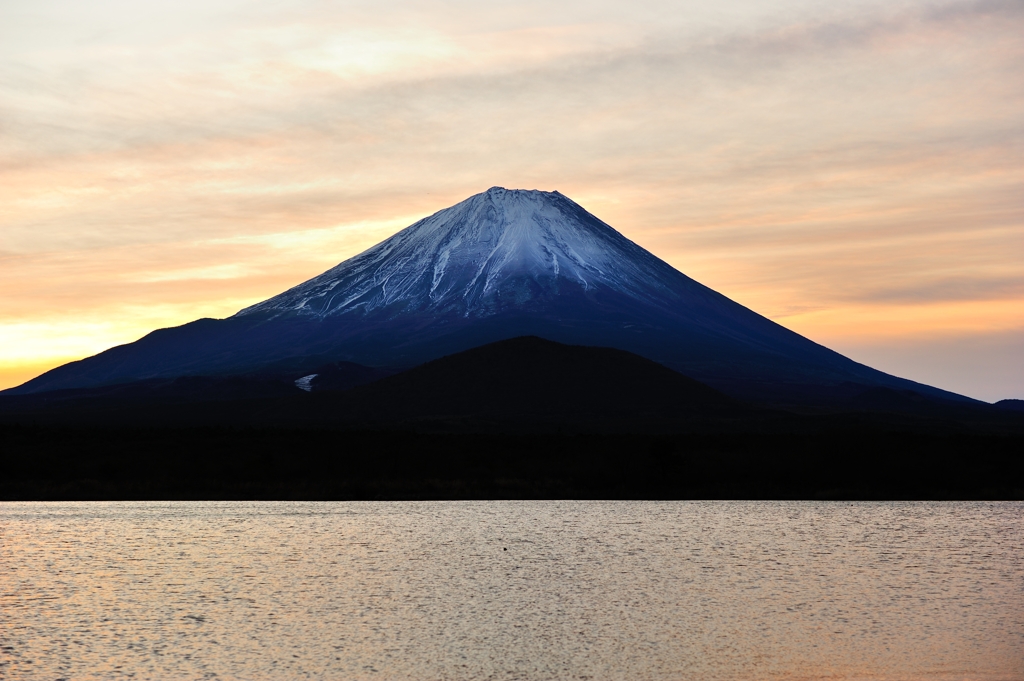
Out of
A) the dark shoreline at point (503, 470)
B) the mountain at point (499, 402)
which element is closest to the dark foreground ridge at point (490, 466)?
the dark shoreline at point (503, 470)

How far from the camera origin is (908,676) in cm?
2230

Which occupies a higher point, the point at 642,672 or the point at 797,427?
the point at 797,427

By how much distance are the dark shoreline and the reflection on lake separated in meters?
11.1

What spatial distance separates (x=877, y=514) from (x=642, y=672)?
36.0 metres

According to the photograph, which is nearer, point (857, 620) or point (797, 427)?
point (857, 620)

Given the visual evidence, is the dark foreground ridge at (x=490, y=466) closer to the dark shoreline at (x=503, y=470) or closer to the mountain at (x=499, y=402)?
the dark shoreline at (x=503, y=470)

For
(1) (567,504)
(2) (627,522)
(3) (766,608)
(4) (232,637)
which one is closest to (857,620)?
(3) (766,608)

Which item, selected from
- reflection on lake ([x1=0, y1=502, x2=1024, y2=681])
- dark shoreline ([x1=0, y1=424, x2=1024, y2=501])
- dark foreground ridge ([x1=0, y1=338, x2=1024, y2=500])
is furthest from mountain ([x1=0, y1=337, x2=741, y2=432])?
reflection on lake ([x1=0, y1=502, x2=1024, y2=681])

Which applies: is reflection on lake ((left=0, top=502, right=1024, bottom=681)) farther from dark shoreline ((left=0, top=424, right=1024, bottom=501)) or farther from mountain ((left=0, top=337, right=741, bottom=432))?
mountain ((left=0, top=337, right=741, bottom=432))

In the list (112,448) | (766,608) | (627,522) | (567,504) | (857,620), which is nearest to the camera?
(857,620)

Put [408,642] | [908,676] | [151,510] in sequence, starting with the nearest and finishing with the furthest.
→ [908,676], [408,642], [151,510]

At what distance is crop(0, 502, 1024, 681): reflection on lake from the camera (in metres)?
24.1

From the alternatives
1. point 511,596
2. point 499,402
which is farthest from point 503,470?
point 499,402

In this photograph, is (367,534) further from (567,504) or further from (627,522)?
(567,504)
